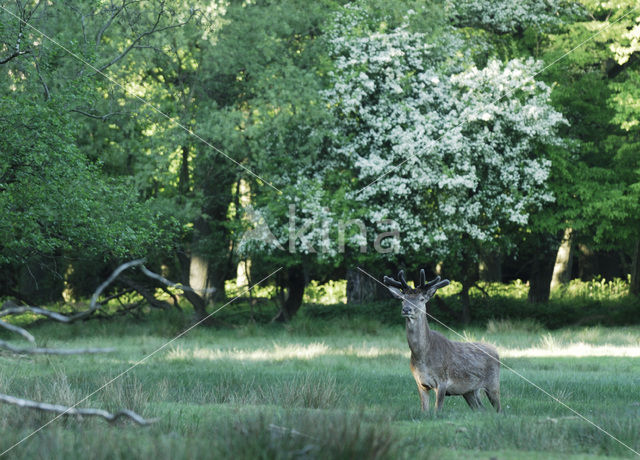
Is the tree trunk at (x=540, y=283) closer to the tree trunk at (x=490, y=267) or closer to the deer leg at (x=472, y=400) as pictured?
the tree trunk at (x=490, y=267)

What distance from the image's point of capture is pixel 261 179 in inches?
906

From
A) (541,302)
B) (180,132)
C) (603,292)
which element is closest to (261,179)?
(180,132)

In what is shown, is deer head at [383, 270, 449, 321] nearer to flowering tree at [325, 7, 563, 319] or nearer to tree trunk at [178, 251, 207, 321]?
flowering tree at [325, 7, 563, 319]

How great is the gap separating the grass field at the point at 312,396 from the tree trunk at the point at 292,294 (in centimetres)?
282

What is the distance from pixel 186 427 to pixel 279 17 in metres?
19.2

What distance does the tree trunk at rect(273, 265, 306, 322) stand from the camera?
27.4m

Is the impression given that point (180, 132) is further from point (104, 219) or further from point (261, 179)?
point (104, 219)

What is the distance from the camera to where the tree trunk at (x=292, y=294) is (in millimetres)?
27406

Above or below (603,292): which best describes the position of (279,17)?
above

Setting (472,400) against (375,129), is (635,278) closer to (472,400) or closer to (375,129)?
(375,129)

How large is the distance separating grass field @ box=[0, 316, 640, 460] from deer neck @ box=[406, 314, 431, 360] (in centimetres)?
64

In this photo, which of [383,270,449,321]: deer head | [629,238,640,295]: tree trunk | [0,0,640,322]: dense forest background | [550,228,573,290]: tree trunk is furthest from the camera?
[550,228,573,290]: tree trunk

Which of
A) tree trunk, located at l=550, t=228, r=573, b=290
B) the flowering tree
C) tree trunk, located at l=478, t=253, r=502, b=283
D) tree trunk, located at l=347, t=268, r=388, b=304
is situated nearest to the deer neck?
Answer: the flowering tree

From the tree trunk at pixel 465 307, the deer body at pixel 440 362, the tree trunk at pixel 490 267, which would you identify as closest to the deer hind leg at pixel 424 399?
the deer body at pixel 440 362
